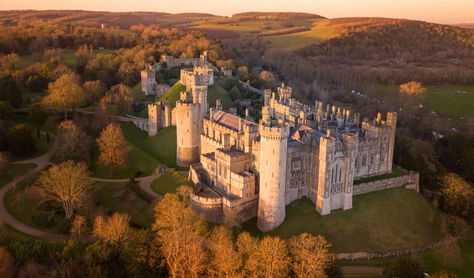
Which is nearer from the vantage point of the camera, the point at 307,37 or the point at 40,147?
the point at 40,147

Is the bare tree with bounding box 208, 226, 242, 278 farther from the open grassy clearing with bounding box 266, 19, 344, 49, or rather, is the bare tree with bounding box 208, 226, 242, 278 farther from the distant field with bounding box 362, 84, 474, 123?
the open grassy clearing with bounding box 266, 19, 344, 49

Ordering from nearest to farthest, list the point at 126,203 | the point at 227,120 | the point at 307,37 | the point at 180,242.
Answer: the point at 180,242
the point at 126,203
the point at 227,120
the point at 307,37

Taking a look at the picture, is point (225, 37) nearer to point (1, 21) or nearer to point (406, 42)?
point (406, 42)

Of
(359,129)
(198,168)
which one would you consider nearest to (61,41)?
(198,168)

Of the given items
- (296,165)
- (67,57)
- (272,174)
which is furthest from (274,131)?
(67,57)

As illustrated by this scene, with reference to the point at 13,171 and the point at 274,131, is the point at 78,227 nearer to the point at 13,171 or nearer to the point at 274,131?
the point at 13,171

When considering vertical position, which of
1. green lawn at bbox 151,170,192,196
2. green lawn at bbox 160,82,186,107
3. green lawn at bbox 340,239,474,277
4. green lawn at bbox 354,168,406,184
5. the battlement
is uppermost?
the battlement

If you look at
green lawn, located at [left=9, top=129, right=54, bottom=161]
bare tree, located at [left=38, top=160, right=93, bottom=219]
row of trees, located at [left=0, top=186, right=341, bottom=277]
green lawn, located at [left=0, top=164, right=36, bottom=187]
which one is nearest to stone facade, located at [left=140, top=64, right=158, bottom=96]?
green lawn, located at [left=9, top=129, right=54, bottom=161]

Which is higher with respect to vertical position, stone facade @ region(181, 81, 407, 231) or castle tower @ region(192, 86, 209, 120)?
castle tower @ region(192, 86, 209, 120)
